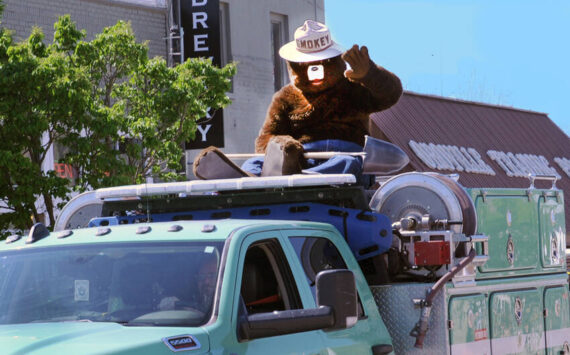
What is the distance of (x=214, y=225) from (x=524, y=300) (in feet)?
10.5

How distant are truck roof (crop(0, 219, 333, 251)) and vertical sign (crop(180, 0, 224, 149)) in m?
15.7

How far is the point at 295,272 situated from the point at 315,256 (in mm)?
362

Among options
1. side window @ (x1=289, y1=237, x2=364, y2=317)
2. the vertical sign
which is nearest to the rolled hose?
side window @ (x1=289, y1=237, x2=364, y2=317)

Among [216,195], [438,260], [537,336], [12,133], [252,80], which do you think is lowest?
[537,336]

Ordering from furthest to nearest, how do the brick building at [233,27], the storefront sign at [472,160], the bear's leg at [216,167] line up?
the storefront sign at [472,160] → the brick building at [233,27] → the bear's leg at [216,167]

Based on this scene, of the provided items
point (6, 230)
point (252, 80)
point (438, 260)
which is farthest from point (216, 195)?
point (252, 80)

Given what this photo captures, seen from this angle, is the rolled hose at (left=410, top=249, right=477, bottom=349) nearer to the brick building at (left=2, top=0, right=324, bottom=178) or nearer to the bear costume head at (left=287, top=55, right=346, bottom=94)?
the bear costume head at (left=287, top=55, right=346, bottom=94)

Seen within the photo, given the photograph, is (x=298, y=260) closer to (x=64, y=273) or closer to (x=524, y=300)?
(x=64, y=273)

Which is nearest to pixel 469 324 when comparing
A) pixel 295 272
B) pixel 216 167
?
pixel 295 272

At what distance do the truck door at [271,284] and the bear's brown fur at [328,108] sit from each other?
117 inches

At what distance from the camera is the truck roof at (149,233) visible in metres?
5.25

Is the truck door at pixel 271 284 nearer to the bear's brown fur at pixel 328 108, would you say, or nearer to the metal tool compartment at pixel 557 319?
the bear's brown fur at pixel 328 108

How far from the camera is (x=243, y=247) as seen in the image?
5.14 meters

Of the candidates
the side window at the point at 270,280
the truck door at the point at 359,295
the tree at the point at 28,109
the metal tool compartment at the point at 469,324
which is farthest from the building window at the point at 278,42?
the side window at the point at 270,280
